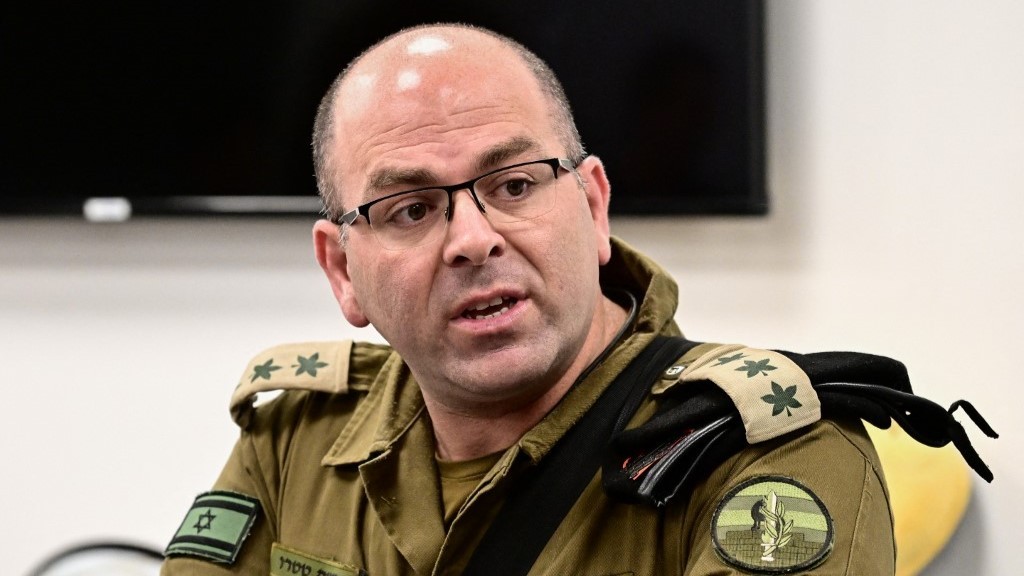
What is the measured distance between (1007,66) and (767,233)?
496 millimetres

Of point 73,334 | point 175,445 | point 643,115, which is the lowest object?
point 175,445

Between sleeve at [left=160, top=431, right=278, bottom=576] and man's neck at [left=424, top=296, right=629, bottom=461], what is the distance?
0.28 m

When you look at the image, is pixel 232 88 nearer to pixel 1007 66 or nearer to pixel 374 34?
pixel 374 34

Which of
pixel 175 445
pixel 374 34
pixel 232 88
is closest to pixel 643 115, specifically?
pixel 374 34

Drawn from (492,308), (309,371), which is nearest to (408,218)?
(492,308)

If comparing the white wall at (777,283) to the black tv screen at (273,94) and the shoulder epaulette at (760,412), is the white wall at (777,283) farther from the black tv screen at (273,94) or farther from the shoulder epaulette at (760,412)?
the shoulder epaulette at (760,412)

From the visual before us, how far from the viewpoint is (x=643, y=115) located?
86.1 inches

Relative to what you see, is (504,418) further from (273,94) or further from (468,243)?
(273,94)

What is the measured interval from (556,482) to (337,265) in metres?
0.42

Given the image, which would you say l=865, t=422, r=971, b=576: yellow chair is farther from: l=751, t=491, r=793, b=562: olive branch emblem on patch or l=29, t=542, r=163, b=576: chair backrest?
l=29, t=542, r=163, b=576: chair backrest

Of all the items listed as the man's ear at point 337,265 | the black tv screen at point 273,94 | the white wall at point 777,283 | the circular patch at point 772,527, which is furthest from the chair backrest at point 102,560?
the circular patch at point 772,527

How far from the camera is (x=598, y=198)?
4.62 ft

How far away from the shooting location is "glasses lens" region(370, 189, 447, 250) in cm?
126

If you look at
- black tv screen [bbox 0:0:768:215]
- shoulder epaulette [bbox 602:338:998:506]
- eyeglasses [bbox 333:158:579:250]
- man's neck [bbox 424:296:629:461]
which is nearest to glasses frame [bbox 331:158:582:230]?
eyeglasses [bbox 333:158:579:250]
